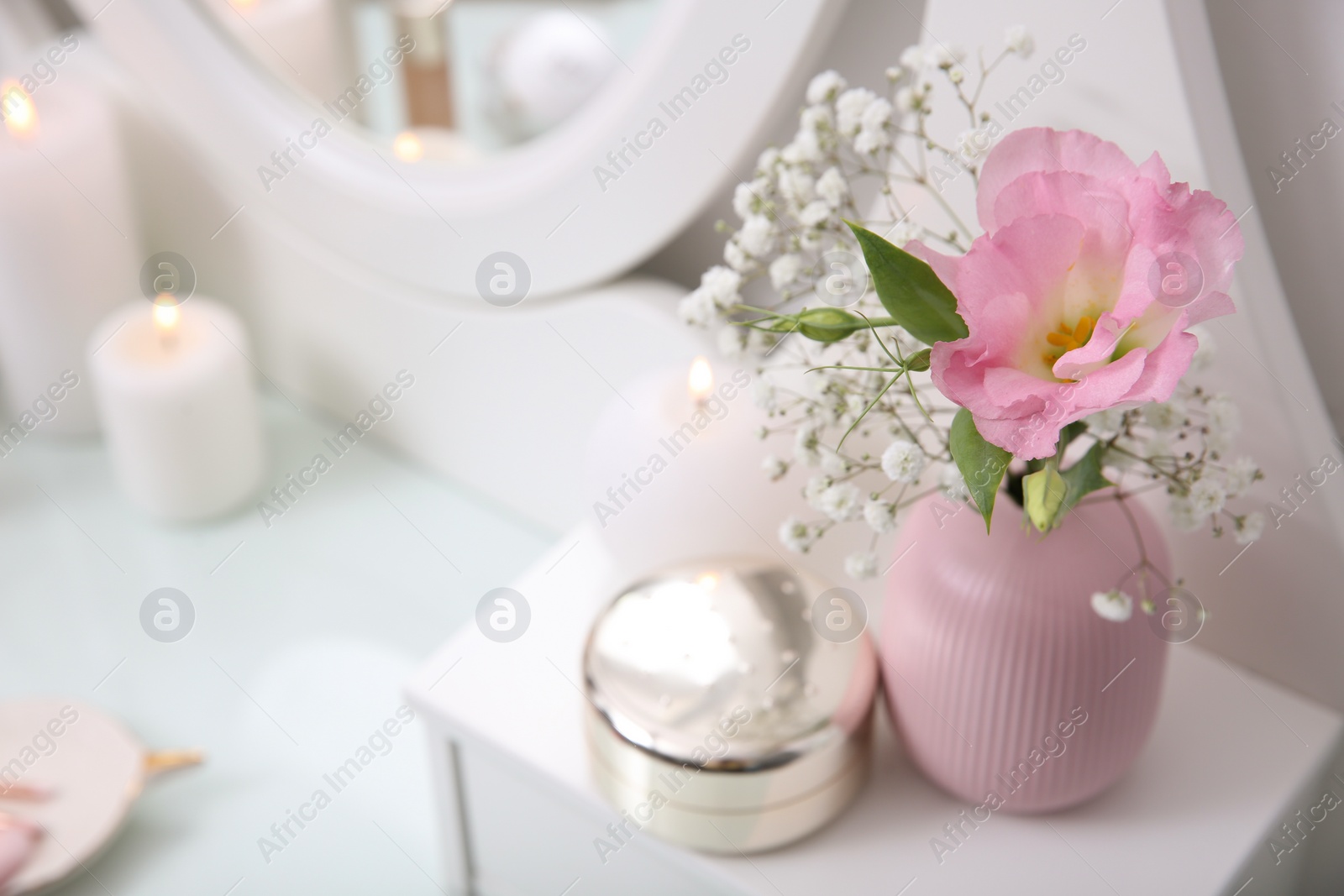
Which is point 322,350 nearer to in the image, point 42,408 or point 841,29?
point 42,408

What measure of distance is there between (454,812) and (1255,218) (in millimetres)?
419

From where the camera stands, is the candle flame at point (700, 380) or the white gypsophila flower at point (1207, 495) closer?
the white gypsophila flower at point (1207, 495)

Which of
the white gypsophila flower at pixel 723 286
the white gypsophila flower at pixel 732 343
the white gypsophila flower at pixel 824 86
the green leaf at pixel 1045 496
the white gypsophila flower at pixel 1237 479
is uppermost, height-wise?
the white gypsophila flower at pixel 824 86

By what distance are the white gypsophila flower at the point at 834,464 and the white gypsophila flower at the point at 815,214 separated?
0.08 m

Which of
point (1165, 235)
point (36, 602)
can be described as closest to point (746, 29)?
point (1165, 235)

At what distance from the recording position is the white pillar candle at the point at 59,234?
738 mm

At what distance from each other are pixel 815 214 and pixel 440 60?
1.21 feet

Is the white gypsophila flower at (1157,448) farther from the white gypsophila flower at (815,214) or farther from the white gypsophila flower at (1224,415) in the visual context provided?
the white gypsophila flower at (815,214)

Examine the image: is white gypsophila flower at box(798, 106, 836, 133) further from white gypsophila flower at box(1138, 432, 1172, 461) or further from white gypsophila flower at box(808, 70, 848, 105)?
white gypsophila flower at box(1138, 432, 1172, 461)

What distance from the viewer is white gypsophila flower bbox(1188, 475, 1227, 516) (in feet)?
1.25

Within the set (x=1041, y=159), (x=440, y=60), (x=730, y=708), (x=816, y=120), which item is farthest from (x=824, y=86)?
(x=440, y=60)

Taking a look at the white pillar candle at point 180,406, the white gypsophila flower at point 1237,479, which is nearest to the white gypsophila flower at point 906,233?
the white gypsophila flower at point 1237,479

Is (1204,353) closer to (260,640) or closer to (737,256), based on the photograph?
(737,256)

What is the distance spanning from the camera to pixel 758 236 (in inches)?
16.2
